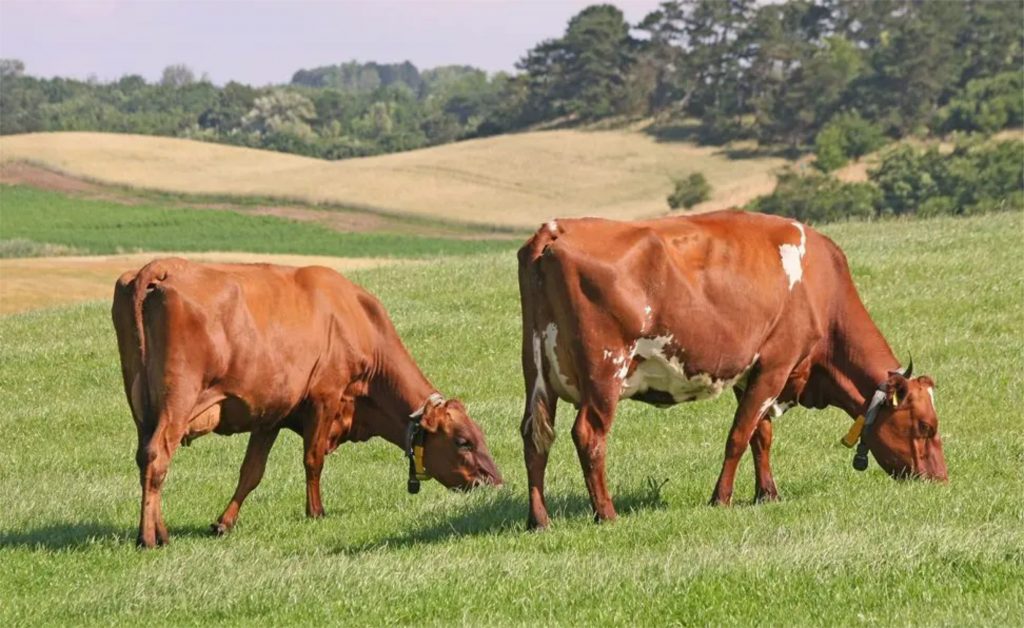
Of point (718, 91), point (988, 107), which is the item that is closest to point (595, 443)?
point (988, 107)

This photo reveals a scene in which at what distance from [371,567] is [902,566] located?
332 cm

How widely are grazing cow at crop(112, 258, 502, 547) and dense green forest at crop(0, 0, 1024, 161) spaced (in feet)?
269

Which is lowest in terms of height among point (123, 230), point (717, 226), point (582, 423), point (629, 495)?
point (123, 230)

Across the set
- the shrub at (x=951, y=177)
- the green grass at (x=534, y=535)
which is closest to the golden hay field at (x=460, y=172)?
the shrub at (x=951, y=177)

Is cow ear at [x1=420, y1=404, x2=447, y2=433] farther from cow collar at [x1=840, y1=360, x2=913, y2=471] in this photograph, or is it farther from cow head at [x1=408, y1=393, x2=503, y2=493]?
cow collar at [x1=840, y1=360, x2=913, y2=471]

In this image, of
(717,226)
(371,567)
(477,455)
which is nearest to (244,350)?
(477,455)

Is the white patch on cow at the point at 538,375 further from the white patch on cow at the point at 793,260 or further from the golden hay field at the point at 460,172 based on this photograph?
the golden hay field at the point at 460,172

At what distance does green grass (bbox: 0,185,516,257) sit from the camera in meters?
69.0

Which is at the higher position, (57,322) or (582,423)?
(582,423)

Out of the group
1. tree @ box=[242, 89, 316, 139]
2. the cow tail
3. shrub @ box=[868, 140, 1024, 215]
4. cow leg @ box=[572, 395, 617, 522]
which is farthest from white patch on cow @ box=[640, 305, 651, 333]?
tree @ box=[242, 89, 316, 139]

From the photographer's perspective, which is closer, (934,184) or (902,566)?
(902,566)

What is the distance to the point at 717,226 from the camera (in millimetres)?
12641

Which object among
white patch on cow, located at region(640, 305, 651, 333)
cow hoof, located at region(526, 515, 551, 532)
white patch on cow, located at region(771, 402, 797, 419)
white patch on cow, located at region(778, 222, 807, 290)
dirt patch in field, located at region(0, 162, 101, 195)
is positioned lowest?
dirt patch in field, located at region(0, 162, 101, 195)

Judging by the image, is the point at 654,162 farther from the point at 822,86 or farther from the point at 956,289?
the point at 956,289
